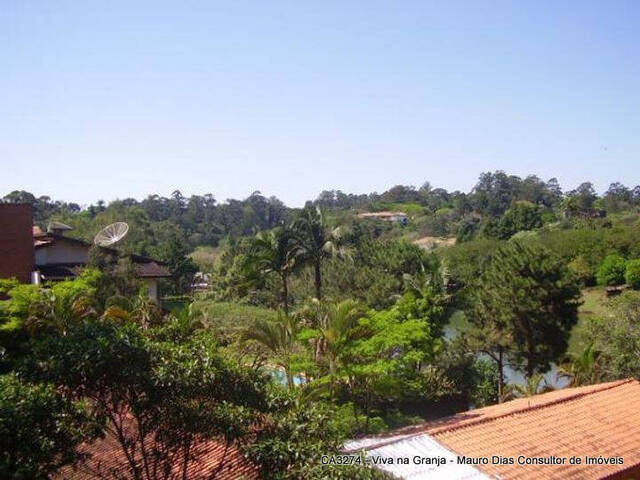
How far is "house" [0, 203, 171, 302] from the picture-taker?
70.8 feet

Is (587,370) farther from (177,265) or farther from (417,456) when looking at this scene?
(177,265)

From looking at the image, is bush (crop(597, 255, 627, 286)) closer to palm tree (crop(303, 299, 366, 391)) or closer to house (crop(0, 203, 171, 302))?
house (crop(0, 203, 171, 302))

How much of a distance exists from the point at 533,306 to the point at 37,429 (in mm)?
16002

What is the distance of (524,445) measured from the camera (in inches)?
416

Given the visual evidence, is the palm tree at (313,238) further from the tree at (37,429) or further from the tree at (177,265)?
the tree at (177,265)

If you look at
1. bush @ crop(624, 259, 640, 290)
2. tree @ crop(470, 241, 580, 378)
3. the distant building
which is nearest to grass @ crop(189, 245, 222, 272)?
bush @ crop(624, 259, 640, 290)

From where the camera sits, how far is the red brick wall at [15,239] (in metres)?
21.5

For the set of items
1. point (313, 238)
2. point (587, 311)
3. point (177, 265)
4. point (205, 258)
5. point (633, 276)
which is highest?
point (313, 238)

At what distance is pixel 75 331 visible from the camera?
6.59m

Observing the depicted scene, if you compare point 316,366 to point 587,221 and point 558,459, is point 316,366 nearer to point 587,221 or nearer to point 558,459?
point 558,459

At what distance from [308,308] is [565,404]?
6.36 metres

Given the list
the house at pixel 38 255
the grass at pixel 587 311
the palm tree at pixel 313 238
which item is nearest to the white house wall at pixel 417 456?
the palm tree at pixel 313 238

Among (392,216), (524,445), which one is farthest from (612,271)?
(392,216)

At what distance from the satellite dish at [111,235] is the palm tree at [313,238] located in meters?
7.79
